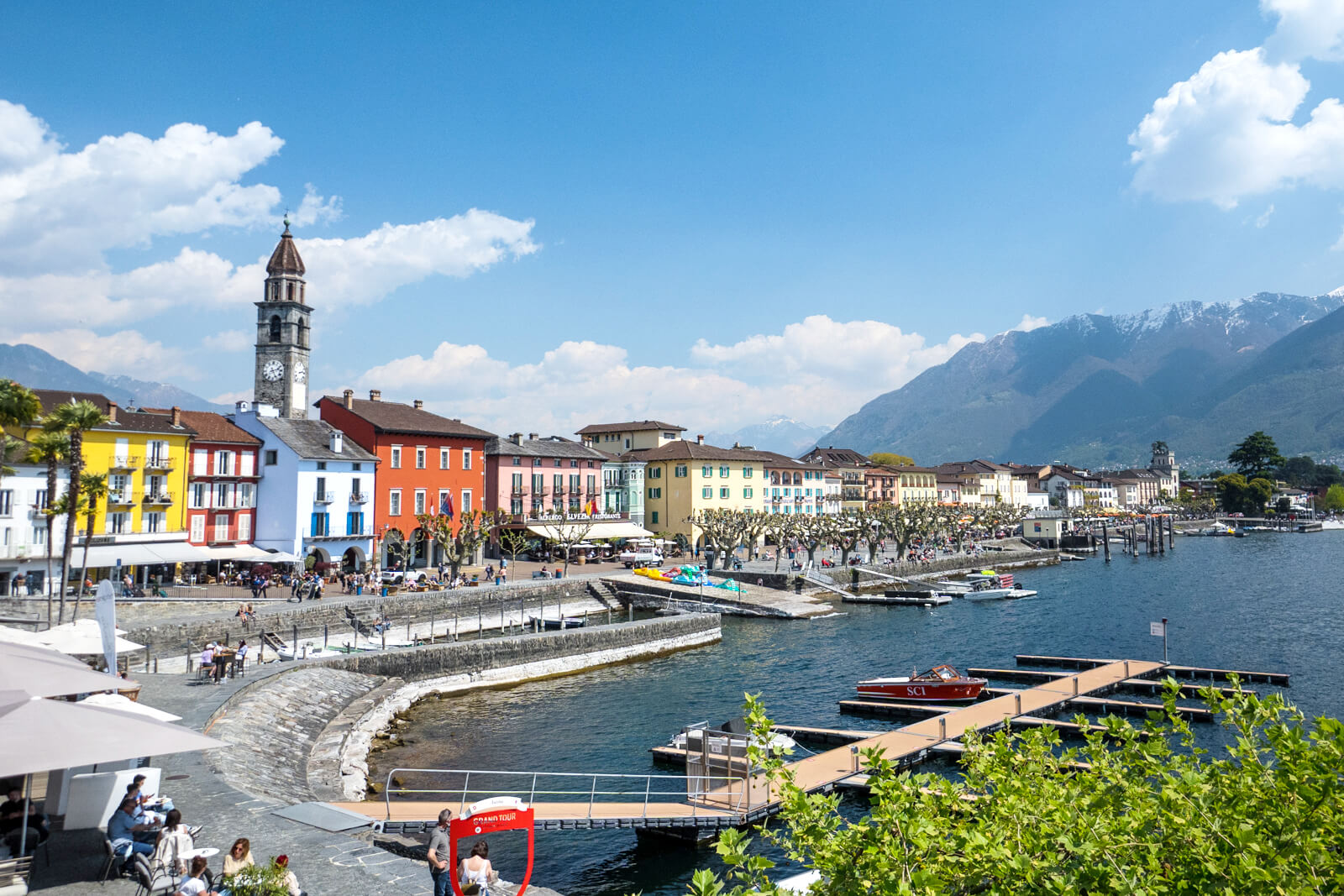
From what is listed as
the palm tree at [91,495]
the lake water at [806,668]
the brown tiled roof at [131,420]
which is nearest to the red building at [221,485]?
the brown tiled roof at [131,420]

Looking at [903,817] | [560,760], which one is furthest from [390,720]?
[903,817]

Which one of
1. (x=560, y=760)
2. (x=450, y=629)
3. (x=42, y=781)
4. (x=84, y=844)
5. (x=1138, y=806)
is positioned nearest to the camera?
(x=1138, y=806)

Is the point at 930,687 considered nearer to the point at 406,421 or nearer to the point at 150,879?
the point at 150,879

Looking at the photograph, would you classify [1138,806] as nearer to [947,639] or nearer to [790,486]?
[947,639]

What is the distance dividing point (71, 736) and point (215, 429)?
163 ft

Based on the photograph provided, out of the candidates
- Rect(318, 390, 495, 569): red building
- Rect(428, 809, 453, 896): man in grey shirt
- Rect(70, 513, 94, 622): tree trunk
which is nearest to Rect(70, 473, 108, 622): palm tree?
Rect(70, 513, 94, 622): tree trunk

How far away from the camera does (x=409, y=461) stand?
210ft

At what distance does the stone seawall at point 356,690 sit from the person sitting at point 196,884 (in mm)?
7001

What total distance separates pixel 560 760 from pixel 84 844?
14.4 metres

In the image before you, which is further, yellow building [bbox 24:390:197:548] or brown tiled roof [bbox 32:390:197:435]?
brown tiled roof [bbox 32:390:197:435]

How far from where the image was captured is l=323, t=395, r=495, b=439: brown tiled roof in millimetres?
63000

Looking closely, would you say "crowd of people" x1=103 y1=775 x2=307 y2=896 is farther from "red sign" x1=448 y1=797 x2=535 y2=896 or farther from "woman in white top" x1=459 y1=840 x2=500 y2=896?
"woman in white top" x1=459 y1=840 x2=500 y2=896

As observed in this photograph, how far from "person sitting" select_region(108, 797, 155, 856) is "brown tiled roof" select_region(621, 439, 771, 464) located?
78.2 metres

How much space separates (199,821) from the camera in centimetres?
1473
